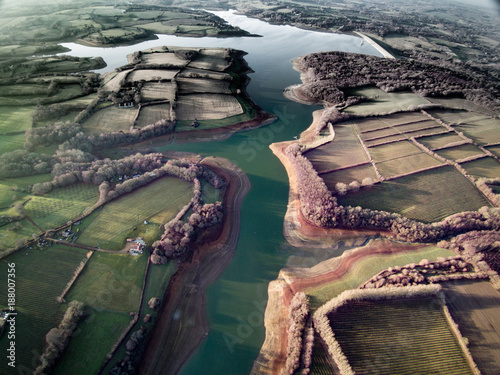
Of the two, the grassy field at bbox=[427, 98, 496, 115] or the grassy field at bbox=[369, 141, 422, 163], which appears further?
the grassy field at bbox=[427, 98, 496, 115]

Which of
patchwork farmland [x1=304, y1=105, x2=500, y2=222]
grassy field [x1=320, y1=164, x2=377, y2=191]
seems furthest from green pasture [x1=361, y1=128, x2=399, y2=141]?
grassy field [x1=320, y1=164, x2=377, y2=191]

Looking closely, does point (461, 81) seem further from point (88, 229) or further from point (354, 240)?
point (88, 229)

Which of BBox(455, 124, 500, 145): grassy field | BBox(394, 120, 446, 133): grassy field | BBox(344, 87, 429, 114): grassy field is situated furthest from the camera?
BBox(344, 87, 429, 114): grassy field

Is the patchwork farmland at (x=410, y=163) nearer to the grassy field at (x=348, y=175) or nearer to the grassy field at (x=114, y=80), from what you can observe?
the grassy field at (x=348, y=175)

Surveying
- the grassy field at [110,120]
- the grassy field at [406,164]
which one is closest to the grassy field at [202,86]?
the grassy field at [110,120]

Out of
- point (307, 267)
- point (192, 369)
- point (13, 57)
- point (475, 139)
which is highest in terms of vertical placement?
point (13, 57)

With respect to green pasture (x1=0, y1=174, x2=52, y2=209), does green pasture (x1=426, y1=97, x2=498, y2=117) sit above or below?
above

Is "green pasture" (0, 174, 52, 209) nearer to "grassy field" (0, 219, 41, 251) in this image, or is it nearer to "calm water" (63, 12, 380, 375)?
"grassy field" (0, 219, 41, 251)

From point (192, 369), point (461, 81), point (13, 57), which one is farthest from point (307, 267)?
point (13, 57)
